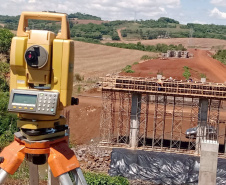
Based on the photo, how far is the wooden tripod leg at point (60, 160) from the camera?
3.43 meters

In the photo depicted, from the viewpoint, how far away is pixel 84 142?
20.5 metres

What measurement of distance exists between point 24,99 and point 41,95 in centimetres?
20

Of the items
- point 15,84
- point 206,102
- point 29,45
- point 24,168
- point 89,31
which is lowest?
point 24,168

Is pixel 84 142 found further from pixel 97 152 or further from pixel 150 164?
pixel 150 164

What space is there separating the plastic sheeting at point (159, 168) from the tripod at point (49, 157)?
36.5ft

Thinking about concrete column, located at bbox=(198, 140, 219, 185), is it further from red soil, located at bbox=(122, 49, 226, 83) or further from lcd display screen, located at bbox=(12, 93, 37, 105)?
red soil, located at bbox=(122, 49, 226, 83)

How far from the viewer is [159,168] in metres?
14.8

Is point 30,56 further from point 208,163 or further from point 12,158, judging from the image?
point 208,163

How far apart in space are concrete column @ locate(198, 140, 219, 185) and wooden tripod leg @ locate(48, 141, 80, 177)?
18.1 ft

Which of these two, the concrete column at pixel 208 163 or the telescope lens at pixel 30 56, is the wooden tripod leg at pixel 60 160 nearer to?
the telescope lens at pixel 30 56

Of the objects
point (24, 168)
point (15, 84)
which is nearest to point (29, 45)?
point (15, 84)

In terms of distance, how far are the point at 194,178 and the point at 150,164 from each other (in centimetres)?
205

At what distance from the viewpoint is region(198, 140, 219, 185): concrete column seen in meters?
8.30

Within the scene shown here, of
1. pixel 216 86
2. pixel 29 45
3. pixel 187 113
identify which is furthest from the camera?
pixel 187 113
